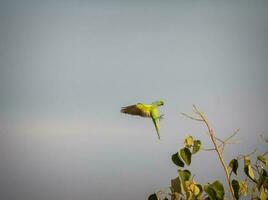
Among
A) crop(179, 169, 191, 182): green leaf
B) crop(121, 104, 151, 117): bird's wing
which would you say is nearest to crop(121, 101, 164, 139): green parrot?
crop(121, 104, 151, 117): bird's wing

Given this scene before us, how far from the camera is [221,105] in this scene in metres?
1.73

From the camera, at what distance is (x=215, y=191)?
2.06 feet

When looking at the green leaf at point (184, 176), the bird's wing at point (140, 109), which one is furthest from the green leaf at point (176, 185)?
the bird's wing at point (140, 109)

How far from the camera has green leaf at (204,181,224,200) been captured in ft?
2.05

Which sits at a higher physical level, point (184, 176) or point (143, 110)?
point (143, 110)

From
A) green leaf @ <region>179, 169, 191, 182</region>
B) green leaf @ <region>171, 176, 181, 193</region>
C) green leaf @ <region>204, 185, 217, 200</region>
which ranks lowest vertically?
green leaf @ <region>204, 185, 217, 200</region>

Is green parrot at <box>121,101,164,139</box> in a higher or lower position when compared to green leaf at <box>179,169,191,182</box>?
higher

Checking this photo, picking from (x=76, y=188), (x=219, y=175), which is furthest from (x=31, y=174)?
(x=219, y=175)

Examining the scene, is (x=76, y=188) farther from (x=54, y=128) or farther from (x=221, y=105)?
(x=221, y=105)

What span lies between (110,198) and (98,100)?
0.57 meters

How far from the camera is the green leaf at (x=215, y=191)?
62 centimetres

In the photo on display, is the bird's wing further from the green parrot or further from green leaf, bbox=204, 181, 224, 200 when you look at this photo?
green leaf, bbox=204, 181, 224, 200

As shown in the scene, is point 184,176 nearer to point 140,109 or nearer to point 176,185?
point 176,185

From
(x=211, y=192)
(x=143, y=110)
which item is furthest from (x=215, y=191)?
(x=143, y=110)
